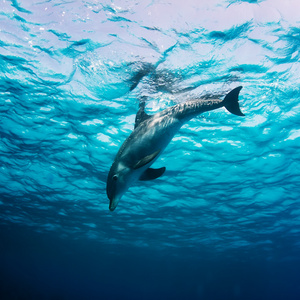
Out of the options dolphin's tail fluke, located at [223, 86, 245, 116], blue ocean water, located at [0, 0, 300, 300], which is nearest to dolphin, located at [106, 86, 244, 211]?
dolphin's tail fluke, located at [223, 86, 245, 116]

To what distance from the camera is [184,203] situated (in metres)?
19.5

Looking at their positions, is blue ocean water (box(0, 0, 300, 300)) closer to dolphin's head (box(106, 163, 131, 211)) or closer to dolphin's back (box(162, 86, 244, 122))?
dolphin's back (box(162, 86, 244, 122))

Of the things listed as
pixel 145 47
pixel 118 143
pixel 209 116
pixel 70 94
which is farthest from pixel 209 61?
pixel 118 143

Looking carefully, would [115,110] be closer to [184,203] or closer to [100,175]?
[100,175]

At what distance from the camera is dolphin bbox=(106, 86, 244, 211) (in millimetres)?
2803

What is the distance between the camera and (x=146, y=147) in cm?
292

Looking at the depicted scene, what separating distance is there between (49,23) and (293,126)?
10.2 m

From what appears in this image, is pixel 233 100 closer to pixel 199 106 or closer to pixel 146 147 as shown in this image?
pixel 199 106

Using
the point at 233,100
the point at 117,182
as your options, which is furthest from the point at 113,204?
the point at 233,100

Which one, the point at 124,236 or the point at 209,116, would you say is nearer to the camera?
the point at 209,116

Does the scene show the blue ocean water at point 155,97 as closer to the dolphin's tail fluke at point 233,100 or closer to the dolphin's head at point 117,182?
the dolphin's tail fluke at point 233,100

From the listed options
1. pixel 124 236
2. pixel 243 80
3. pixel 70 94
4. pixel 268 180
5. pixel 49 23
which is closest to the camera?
pixel 49 23

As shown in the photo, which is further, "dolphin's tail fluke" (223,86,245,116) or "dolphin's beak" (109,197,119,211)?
"dolphin's tail fluke" (223,86,245,116)

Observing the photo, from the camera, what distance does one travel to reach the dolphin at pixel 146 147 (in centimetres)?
280
